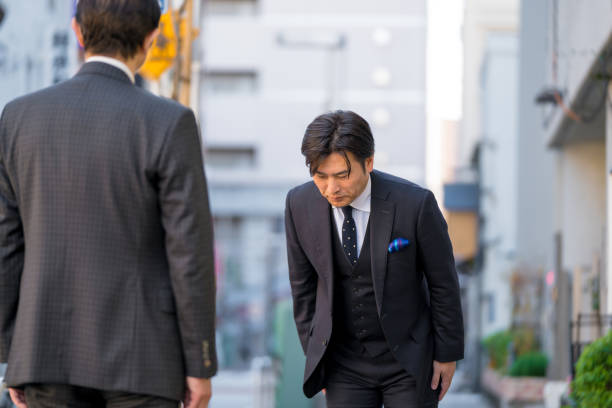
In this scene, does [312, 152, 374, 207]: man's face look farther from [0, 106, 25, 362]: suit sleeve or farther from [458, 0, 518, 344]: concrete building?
[458, 0, 518, 344]: concrete building

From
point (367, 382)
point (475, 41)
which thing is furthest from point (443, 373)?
point (475, 41)

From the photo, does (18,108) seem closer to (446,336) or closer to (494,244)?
(446,336)

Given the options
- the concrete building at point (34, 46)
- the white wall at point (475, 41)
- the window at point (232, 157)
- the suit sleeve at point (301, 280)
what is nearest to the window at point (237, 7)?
the window at point (232, 157)

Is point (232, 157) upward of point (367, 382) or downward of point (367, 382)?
upward

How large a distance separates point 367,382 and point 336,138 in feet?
3.37

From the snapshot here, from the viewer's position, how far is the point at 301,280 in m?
4.54

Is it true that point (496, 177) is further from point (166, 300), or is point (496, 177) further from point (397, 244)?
point (166, 300)

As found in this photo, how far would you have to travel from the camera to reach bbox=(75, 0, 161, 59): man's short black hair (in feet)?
10.7

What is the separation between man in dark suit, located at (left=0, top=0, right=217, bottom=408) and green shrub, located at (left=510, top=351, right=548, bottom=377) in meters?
14.1

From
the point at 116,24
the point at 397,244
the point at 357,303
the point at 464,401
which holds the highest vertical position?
the point at 116,24

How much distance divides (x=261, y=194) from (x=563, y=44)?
114 feet

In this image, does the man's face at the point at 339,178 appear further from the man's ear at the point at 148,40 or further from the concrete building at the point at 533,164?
the concrete building at the point at 533,164

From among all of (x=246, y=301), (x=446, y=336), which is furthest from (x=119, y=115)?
(x=246, y=301)

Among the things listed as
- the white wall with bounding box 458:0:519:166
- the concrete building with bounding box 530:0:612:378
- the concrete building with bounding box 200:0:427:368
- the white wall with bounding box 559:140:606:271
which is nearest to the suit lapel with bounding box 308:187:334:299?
the concrete building with bounding box 530:0:612:378
